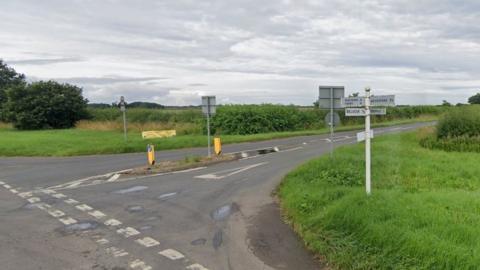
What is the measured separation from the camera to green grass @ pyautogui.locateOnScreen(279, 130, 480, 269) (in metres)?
4.49

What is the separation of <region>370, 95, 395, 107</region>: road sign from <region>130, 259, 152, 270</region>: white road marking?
4.55m

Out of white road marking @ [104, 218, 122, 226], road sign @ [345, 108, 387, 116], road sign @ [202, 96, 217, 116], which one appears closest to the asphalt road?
white road marking @ [104, 218, 122, 226]

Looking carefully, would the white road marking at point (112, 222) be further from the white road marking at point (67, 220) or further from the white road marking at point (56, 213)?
the white road marking at point (56, 213)

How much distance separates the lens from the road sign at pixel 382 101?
6691 millimetres

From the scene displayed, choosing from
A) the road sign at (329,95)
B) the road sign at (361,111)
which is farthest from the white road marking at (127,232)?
the road sign at (329,95)

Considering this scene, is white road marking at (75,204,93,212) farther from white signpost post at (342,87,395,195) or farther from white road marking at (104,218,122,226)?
white signpost post at (342,87,395,195)

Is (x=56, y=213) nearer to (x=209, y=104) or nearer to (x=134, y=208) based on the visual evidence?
(x=134, y=208)

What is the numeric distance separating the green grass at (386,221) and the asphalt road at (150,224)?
1.41 feet

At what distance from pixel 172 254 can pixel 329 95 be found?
25.5 feet

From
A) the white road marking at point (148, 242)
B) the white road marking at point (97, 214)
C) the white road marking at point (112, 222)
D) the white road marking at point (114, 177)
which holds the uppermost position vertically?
the white road marking at point (148, 242)

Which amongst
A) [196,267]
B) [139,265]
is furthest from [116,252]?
[196,267]

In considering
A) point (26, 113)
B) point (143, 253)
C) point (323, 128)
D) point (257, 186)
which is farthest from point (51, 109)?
point (143, 253)

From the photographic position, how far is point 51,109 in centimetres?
4706

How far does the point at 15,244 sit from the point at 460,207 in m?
7.14
